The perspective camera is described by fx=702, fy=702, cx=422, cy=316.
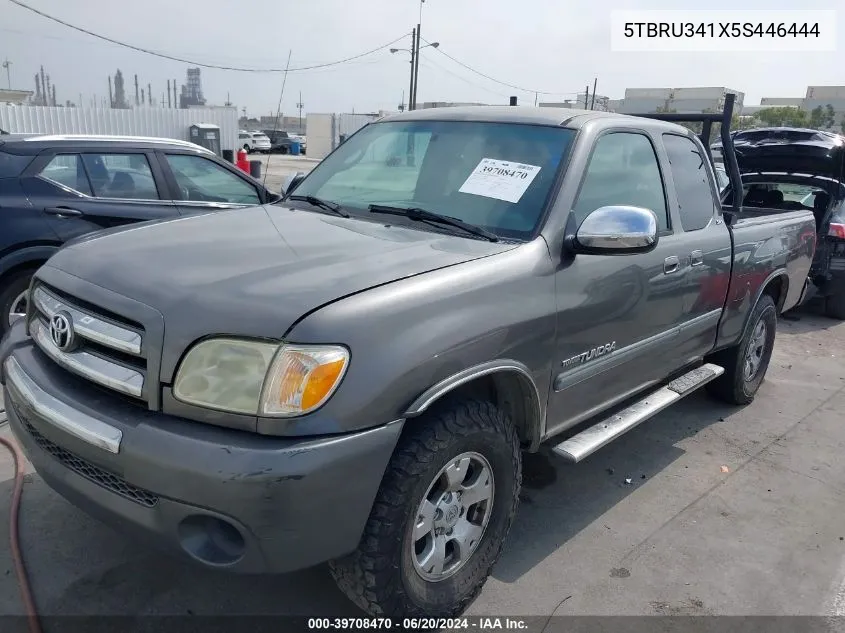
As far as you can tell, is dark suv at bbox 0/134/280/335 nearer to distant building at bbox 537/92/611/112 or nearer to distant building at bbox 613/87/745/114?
distant building at bbox 537/92/611/112

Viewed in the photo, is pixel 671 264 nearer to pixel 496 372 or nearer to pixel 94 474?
pixel 496 372

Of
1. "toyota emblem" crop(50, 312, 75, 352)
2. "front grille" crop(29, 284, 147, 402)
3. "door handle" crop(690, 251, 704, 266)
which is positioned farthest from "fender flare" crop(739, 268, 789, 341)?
"toyota emblem" crop(50, 312, 75, 352)

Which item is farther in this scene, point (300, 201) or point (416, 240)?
point (300, 201)

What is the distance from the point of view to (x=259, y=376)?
206 cm

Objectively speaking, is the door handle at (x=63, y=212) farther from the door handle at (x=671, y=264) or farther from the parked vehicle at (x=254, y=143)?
the parked vehicle at (x=254, y=143)

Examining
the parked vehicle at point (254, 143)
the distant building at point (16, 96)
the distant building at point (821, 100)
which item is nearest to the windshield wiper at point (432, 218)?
the parked vehicle at point (254, 143)

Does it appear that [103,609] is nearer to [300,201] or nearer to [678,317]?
[300,201]

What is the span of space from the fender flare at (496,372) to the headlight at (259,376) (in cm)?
30

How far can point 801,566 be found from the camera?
320 cm

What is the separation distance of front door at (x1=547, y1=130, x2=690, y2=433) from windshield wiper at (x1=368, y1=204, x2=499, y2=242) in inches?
14.0

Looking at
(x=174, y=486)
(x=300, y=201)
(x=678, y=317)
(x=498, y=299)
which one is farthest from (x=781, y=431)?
(x=174, y=486)

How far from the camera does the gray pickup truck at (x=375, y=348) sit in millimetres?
2053

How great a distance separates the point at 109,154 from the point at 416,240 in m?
3.79

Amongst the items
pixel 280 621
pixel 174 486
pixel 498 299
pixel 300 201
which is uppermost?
pixel 300 201
